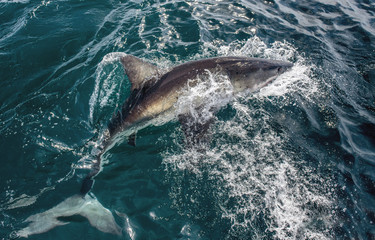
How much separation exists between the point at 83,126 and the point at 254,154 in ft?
12.1

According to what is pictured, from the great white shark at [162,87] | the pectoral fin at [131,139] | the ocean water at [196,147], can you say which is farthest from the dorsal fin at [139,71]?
the pectoral fin at [131,139]

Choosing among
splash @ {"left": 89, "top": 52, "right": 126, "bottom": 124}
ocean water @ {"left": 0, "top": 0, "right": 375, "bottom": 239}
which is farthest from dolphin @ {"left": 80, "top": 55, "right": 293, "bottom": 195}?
splash @ {"left": 89, "top": 52, "right": 126, "bottom": 124}

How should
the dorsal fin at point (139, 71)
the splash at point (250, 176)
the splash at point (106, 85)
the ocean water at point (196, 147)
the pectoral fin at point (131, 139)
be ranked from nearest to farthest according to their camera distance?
the splash at point (250, 176) → the ocean water at point (196, 147) → the pectoral fin at point (131, 139) → the dorsal fin at point (139, 71) → the splash at point (106, 85)

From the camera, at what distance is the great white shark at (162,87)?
462 centimetres

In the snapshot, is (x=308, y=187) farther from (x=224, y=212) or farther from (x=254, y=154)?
(x=224, y=212)

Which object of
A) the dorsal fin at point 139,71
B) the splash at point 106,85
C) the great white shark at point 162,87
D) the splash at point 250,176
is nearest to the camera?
the splash at point 250,176

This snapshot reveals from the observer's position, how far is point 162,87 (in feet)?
15.5

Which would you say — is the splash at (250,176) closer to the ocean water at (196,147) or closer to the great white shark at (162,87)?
the ocean water at (196,147)

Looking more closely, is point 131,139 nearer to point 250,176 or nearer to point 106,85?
point 106,85

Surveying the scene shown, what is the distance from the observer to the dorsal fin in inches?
194

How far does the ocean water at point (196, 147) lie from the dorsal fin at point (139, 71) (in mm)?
842

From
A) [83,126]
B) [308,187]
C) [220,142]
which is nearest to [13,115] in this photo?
[83,126]

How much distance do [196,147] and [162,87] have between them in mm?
1367

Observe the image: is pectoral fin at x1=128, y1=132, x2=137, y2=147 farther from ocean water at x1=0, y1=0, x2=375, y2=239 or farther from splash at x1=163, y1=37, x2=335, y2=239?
splash at x1=163, y1=37, x2=335, y2=239
